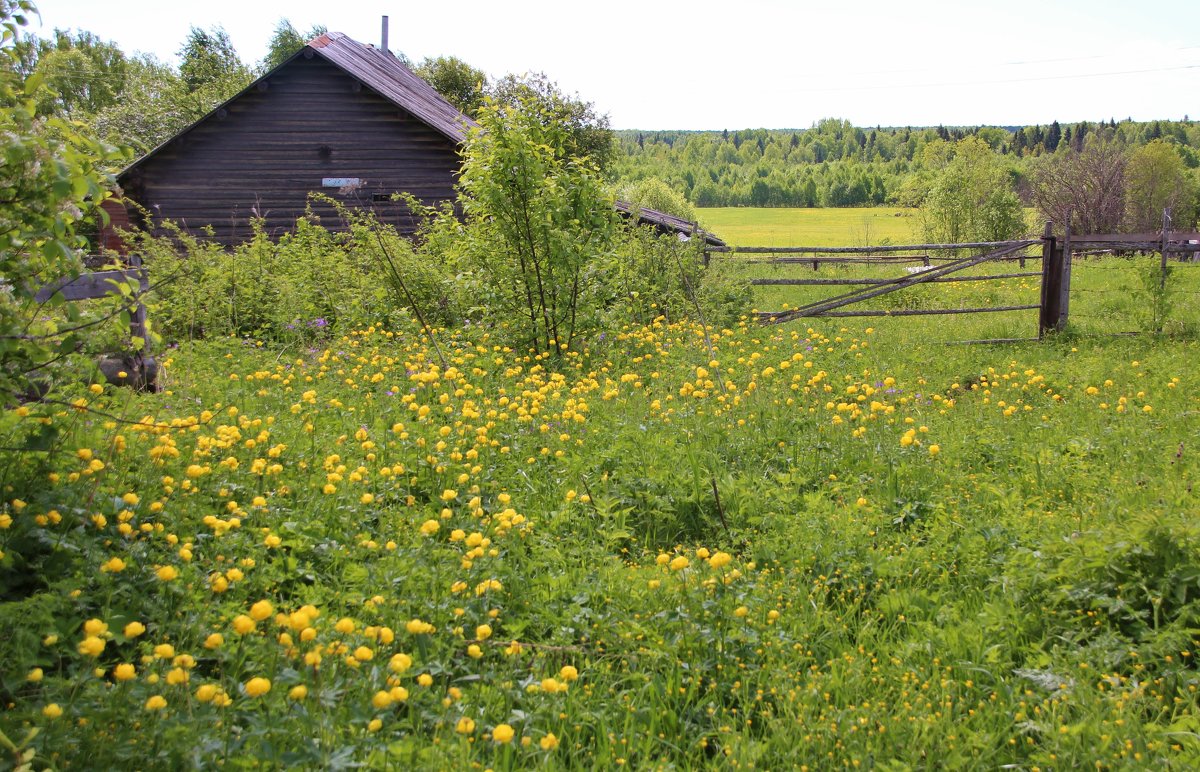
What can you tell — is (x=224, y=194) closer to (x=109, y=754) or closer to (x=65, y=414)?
(x=65, y=414)

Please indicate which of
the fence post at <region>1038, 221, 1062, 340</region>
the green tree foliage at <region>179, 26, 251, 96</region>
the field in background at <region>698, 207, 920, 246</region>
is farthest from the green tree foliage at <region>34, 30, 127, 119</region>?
the fence post at <region>1038, 221, 1062, 340</region>

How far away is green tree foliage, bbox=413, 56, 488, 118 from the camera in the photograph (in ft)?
145

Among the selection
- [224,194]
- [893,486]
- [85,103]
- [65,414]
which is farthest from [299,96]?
[85,103]

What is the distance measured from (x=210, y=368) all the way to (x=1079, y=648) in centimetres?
687

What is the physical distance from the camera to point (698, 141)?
613ft

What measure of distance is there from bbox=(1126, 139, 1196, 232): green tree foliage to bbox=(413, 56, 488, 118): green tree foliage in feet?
144

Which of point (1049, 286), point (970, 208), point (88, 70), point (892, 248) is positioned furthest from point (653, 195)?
point (88, 70)

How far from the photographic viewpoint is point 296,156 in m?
19.0

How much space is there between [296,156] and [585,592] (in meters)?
18.3

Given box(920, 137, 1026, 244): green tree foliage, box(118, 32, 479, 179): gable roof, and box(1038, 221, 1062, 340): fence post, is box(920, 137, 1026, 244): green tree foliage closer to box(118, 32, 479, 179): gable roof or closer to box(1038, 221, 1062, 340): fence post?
box(118, 32, 479, 179): gable roof

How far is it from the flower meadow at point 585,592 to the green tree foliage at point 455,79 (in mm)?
42684

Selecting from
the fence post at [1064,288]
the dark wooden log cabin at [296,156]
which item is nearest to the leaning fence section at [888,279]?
the fence post at [1064,288]

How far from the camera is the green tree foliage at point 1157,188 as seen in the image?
182 feet

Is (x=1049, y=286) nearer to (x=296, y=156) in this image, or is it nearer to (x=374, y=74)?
(x=296, y=156)
